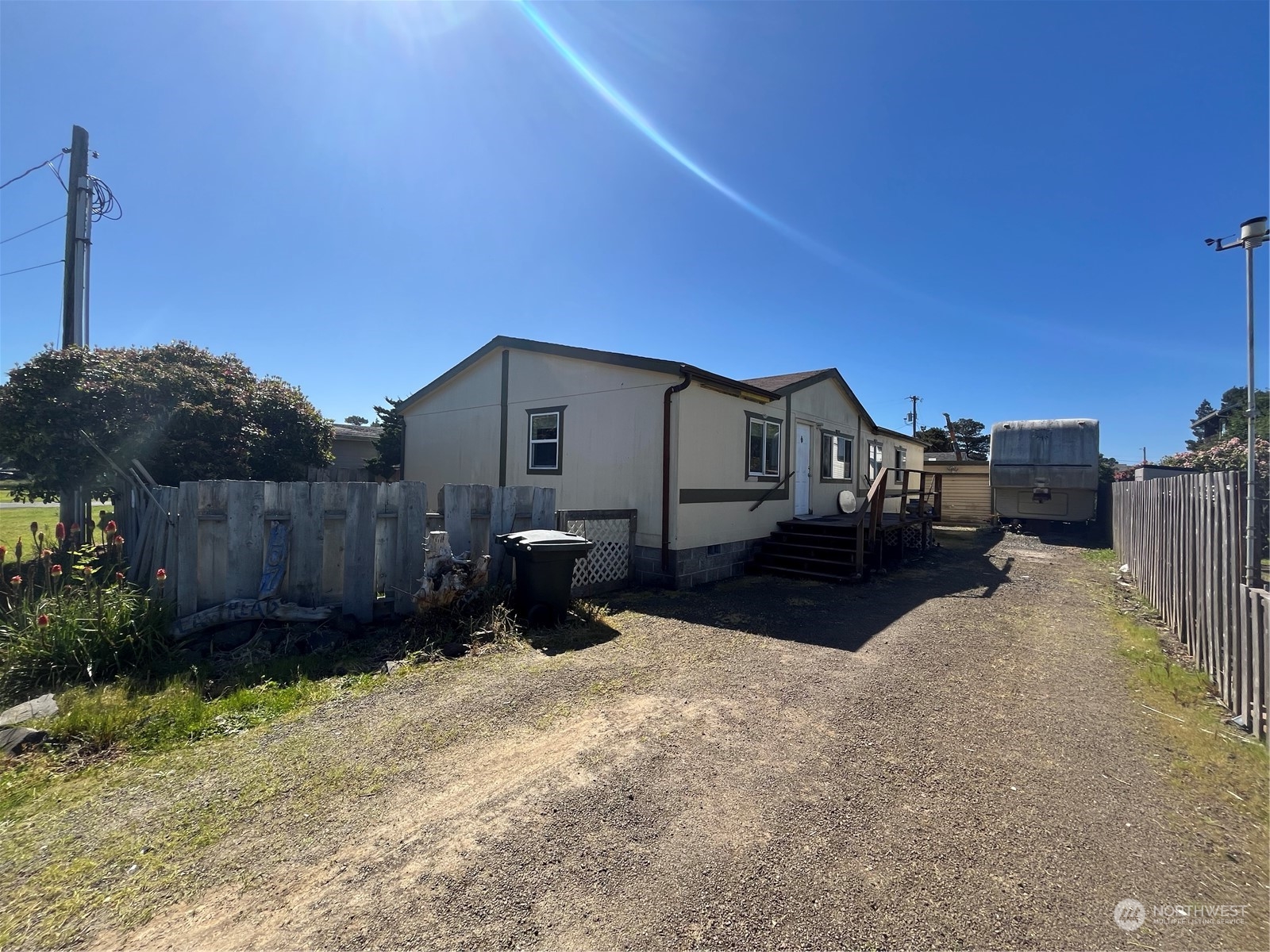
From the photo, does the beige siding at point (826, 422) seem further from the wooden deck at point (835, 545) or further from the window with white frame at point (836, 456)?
the wooden deck at point (835, 545)

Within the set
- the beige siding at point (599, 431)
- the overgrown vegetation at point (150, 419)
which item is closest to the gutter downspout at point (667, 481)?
the beige siding at point (599, 431)

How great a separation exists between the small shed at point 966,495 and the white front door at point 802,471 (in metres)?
10.6

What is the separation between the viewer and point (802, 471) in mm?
12898

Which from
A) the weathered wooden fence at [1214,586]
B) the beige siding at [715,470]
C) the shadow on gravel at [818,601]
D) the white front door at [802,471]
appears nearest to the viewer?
the weathered wooden fence at [1214,586]

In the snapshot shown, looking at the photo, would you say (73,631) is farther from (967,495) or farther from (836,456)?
(967,495)

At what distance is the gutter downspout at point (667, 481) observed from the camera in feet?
28.8

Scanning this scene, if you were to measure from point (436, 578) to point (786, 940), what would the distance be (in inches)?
180

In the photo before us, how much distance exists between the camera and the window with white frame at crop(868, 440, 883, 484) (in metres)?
17.0

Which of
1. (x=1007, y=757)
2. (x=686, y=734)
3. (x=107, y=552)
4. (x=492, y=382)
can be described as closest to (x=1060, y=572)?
(x=1007, y=757)

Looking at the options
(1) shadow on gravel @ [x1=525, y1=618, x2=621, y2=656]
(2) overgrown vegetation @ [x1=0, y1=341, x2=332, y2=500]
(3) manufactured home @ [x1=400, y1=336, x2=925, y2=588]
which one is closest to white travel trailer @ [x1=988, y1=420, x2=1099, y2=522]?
(3) manufactured home @ [x1=400, y1=336, x2=925, y2=588]

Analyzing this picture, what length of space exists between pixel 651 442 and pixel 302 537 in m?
5.37

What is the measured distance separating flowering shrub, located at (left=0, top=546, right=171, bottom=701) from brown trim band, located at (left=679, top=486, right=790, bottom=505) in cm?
662

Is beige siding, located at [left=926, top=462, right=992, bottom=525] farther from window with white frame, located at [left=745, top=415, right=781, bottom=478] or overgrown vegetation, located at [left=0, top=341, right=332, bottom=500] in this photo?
overgrown vegetation, located at [left=0, top=341, right=332, bottom=500]

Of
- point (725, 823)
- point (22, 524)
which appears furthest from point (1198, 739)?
point (22, 524)
